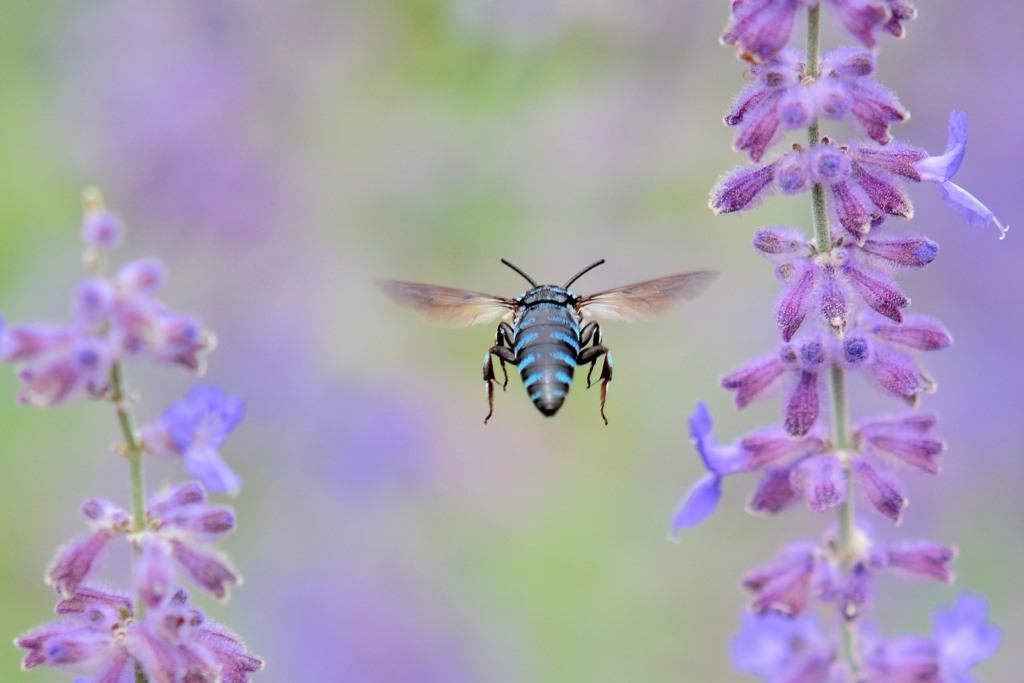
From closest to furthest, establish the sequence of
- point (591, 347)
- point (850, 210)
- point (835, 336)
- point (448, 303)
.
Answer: point (850, 210) → point (835, 336) → point (448, 303) → point (591, 347)

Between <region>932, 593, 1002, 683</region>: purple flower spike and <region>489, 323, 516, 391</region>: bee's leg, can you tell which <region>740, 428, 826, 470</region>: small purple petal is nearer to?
<region>932, 593, 1002, 683</region>: purple flower spike

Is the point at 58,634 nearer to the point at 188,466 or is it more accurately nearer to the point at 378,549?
the point at 188,466

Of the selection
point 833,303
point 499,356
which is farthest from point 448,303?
point 833,303

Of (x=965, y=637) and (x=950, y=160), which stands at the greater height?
(x=950, y=160)

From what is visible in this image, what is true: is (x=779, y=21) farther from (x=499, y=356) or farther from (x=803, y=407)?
(x=499, y=356)

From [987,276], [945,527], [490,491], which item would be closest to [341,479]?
[490,491]

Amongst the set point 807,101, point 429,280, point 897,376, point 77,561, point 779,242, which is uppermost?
point 429,280

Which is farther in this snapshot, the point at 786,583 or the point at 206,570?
the point at 786,583
